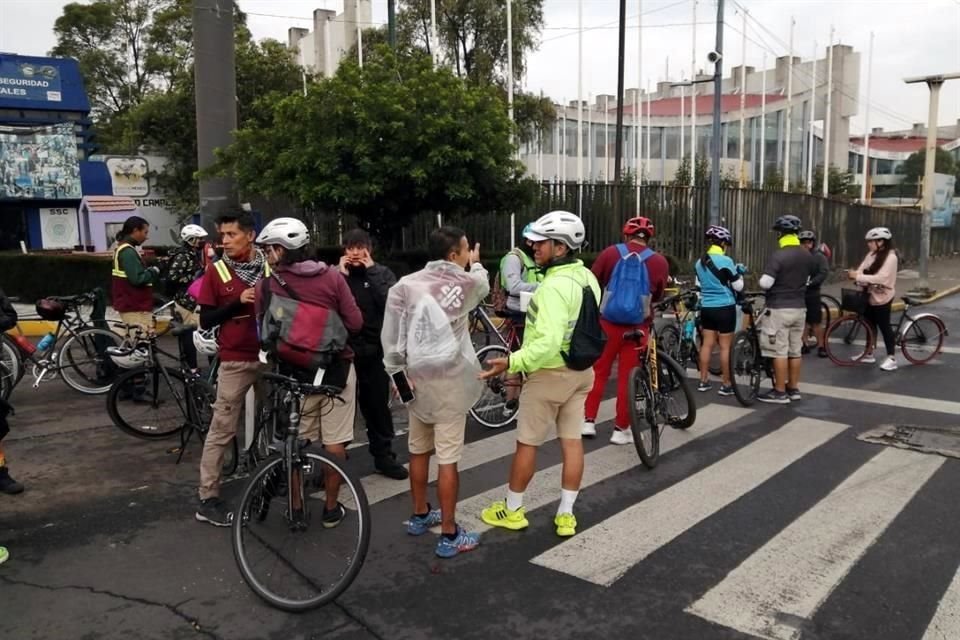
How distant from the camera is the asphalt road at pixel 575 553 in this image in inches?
142

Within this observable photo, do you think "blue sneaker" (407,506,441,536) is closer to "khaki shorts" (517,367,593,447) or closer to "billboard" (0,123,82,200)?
"khaki shorts" (517,367,593,447)

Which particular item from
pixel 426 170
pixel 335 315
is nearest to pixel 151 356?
pixel 335 315

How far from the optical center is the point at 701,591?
3881 mm

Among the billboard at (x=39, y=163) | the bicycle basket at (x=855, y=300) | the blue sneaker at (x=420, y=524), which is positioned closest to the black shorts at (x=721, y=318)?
the bicycle basket at (x=855, y=300)

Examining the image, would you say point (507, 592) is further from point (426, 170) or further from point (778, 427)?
point (426, 170)

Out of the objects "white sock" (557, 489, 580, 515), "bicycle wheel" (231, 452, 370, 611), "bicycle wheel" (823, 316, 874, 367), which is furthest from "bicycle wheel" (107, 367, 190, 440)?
"bicycle wheel" (823, 316, 874, 367)

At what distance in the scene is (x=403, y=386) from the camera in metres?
4.23

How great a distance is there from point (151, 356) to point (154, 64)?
27.7 metres

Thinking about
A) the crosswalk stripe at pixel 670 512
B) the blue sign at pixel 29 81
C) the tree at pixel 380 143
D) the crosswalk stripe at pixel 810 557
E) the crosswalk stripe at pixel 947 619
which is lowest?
the crosswalk stripe at pixel 947 619

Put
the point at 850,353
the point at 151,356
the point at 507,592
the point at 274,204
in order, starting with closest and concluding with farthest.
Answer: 1. the point at 507,592
2. the point at 151,356
3. the point at 850,353
4. the point at 274,204

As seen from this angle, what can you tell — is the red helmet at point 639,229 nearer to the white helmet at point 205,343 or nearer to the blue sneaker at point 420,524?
the blue sneaker at point 420,524

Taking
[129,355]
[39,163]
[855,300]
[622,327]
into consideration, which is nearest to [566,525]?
[622,327]

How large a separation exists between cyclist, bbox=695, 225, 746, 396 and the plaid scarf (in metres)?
4.59

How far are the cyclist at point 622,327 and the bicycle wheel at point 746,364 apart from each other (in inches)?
Result: 63.3
